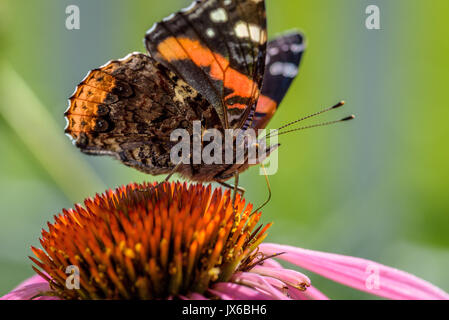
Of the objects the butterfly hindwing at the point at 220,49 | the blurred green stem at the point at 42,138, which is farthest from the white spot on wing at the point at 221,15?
the blurred green stem at the point at 42,138

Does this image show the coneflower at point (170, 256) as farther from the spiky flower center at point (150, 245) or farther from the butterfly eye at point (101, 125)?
the butterfly eye at point (101, 125)

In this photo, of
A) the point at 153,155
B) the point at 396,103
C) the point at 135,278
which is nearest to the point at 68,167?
the point at 153,155

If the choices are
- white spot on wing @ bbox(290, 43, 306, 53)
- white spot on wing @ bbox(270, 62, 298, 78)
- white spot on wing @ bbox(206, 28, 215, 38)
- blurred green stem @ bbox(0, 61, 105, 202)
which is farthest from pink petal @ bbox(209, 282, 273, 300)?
blurred green stem @ bbox(0, 61, 105, 202)

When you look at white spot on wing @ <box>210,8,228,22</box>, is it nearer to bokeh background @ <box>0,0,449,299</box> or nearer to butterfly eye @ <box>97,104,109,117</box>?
butterfly eye @ <box>97,104,109,117</box>

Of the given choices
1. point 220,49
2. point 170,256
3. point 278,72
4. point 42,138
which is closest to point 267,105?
point 278,72

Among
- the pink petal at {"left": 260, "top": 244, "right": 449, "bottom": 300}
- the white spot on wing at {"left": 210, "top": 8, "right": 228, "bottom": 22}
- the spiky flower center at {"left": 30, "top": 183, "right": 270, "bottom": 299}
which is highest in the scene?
the white spot on wing at {"left": 210, "top": 8, "right": 228, "bottom": 22}
